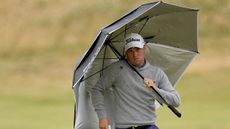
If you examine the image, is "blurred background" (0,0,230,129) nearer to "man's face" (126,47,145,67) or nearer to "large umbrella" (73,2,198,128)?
"large umbrella" (73,2,198,128)

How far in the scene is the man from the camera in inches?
271

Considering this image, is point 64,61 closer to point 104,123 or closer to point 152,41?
point 152,41

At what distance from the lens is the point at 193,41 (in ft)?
26.8

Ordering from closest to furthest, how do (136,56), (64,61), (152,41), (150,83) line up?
(150,83), (136,56), (152,41), (64,61)

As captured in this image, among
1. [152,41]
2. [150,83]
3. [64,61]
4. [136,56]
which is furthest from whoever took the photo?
[64,61]

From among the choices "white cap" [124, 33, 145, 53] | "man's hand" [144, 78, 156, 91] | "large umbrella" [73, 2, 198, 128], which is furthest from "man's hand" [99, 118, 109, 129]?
"white cap" [124, 33, 145, 53]

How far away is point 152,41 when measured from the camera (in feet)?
26.8

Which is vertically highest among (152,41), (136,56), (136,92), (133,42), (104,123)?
(152,41)

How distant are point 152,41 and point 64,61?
29.0m

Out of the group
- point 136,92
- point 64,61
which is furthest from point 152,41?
point 64,61

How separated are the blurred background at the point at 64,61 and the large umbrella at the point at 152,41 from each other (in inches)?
321

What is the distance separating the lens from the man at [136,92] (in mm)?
6871

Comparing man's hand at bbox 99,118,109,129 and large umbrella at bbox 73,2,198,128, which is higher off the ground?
large umbrella at bbox 73,2,198,128

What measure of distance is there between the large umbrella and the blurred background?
321 inches
